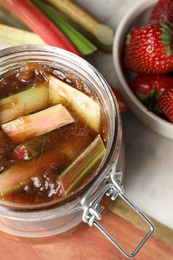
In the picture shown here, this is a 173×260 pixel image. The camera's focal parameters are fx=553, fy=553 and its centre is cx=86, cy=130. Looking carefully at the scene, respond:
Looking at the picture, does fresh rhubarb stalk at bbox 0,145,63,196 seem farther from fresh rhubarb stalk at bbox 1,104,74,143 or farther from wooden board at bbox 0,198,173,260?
wooden board at bbox 0,198,173,260

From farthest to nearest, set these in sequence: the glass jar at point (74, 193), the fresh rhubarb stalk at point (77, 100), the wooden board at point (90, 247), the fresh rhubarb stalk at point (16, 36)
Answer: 1. the fresh rhubarb stalk at point (16, 36)
2. the wooden board at point (90, 247)
3. the fresh rhubarb stalk at point (77, 100)
4. the glass jar at point (74, 193)

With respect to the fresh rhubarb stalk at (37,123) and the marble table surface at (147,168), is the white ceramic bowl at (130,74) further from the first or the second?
the fresh rhubarb stalk at (37,123)

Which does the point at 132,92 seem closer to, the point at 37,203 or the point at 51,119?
the point at 51,119

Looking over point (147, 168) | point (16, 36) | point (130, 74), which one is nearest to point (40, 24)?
point (16, 36)

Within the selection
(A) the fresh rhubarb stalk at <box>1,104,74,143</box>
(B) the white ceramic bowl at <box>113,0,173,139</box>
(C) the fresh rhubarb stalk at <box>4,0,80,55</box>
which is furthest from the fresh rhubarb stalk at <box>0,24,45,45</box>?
(A) the fresh rhubarb stalk at <box>1,104,74,143</box>

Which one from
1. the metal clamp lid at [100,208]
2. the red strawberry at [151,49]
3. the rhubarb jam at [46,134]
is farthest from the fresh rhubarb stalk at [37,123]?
the red strawberry at [151,49]

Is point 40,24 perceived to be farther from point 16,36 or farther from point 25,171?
point 25,171
